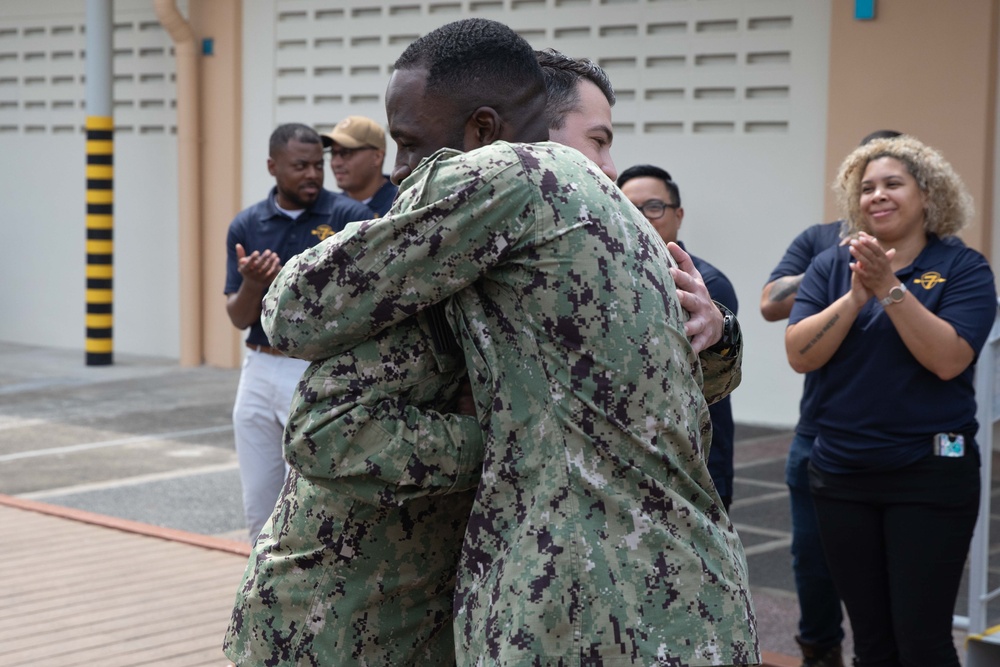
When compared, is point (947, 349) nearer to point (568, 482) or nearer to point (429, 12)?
point (568, 482)

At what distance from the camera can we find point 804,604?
14.7 feet

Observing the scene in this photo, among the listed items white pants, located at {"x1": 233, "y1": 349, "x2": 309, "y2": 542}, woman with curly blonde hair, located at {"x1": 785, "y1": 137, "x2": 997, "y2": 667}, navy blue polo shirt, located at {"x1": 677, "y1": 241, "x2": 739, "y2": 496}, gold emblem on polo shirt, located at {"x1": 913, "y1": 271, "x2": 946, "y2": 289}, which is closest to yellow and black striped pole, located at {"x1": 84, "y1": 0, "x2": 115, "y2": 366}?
white pants, located at {"x1": 233, "y1": 349, "x2": 309, "y2": 542}

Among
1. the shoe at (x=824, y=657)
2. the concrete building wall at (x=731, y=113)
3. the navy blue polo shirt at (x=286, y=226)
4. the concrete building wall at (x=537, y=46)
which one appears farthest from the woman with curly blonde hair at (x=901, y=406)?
the concrete building wall at (x=731, y=113)

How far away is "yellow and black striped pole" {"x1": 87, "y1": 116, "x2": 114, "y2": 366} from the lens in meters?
13.0

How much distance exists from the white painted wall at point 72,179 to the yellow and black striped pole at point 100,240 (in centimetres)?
60

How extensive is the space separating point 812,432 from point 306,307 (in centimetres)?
284

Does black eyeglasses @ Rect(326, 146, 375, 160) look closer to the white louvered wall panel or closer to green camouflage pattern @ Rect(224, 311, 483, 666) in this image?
green camouflage pattern @ Rect(224, 311, 483, 666)

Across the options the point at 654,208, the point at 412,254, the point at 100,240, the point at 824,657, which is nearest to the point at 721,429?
the point at 654,208

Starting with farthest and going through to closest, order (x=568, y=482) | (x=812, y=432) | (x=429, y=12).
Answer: (x=429, y=12)
(x=812, y=432)
(x=568, y=482)

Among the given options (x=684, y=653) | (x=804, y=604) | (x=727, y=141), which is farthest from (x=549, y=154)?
(x=727, y=141)

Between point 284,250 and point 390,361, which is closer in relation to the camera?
point 390,361

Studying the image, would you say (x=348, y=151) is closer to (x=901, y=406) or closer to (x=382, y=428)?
(x=901, y=406)

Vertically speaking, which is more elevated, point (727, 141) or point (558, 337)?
point (727, 141)

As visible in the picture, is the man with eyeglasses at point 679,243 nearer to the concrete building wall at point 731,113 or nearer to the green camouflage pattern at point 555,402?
the green camouflage pattern at point 555,402
